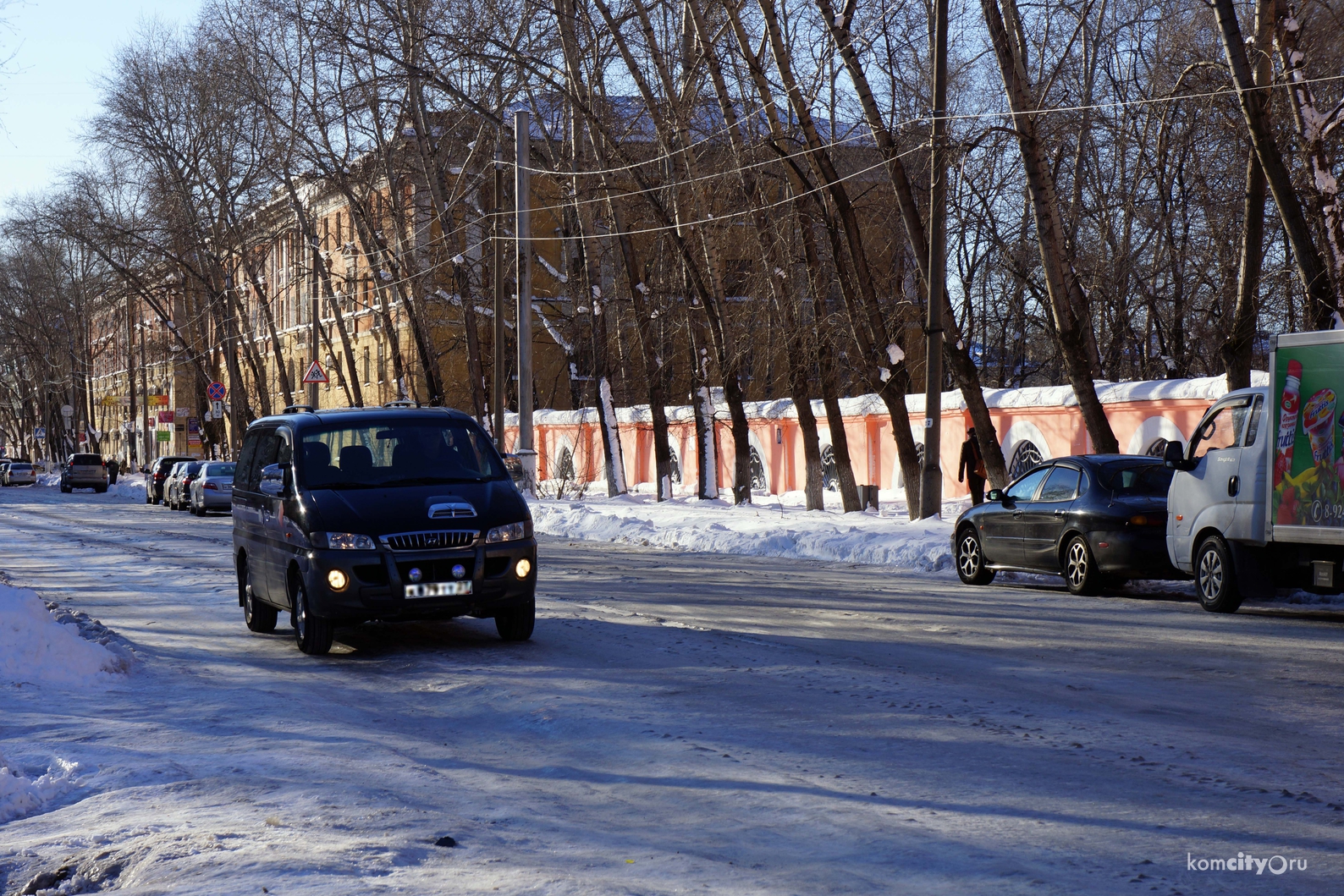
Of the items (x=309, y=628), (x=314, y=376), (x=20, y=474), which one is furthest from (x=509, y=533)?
(x=20, y=474)

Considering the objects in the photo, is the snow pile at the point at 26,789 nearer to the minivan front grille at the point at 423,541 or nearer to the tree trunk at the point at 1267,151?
the minivan front grille at the point at 423,541

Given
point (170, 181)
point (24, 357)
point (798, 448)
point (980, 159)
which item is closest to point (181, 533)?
point (798, 448)

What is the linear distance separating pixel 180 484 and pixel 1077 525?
34.0m

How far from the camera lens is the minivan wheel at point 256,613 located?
1259cm

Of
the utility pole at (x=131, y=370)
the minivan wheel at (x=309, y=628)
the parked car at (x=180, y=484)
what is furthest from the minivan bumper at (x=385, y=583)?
the utility pole at (x=131, y=370)

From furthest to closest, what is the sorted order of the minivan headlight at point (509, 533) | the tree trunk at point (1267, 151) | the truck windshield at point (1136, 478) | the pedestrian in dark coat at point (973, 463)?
the pedestrian in dark coat at point (973, 463), the tree trunk at point (1267, 151), the truck windshield at point (1136, 478), the minivan headlight at point (509, 533)

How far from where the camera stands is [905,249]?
42812 mm

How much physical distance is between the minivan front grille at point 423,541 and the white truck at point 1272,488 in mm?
6879

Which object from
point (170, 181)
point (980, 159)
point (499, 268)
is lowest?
point (499, 268)

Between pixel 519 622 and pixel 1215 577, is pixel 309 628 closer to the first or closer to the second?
pixel 519 622

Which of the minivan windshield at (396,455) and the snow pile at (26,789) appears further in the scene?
the minivan windshield at (396,455)

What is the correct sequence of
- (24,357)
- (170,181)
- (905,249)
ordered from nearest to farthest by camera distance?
(905,249) < (170,181) < (24,357)

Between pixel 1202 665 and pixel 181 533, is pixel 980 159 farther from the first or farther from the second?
A: pixel 1202 665

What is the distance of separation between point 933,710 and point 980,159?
93.5ft
